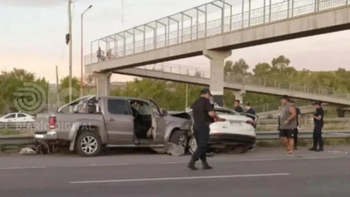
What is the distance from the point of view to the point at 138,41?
161ft

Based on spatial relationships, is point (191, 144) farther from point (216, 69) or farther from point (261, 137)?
point (216, 69)

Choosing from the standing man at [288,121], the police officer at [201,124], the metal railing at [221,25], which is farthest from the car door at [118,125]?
the metal railing at [221,25]

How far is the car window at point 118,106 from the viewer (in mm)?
15078

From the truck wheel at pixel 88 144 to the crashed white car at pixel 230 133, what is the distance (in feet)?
8.20

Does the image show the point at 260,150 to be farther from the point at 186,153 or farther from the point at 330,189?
the point at 330,189

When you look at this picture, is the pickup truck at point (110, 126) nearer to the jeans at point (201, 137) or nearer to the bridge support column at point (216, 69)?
the jeans at point (201, 137)

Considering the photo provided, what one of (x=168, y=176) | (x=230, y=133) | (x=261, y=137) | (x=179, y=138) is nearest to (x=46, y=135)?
(x=179, y=138)

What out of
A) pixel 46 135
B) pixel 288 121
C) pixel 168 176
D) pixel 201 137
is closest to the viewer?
pixel 168 176

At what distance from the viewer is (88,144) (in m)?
14.6

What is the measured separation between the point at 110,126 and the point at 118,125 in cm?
22

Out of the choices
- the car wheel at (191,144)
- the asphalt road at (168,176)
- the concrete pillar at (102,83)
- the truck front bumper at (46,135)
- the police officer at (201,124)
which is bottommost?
the asphalt road at (168,176)

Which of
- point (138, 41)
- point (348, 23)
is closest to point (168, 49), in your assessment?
point (138, 41)

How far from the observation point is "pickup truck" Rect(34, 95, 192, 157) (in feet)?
47.5

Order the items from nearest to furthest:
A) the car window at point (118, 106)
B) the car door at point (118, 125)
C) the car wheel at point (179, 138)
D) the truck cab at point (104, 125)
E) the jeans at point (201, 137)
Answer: the jeans at point (201, 137)
the truck cab at point (104, 125)
the car door at point (118, 125)
the car window at point (118, 106)
the car wheel at point (179, 138)
